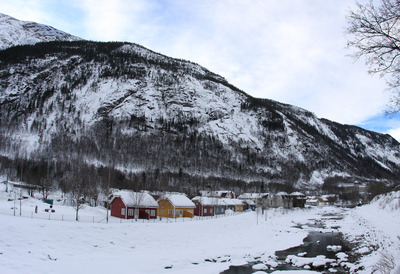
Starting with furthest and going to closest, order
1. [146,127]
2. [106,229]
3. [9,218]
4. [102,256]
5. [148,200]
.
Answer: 1. [146,127]
2. [148,200]
3. [106,229]
4. [9,218]
5. [102,256]

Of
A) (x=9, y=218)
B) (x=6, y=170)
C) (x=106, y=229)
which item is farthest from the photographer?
(x=6, y=170)

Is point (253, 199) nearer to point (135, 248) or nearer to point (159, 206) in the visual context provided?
point (159, 206)

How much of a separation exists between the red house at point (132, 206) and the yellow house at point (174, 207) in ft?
19.5

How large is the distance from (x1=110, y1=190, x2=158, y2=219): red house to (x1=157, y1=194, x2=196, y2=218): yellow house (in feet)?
19.5

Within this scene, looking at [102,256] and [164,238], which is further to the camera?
[164,238]

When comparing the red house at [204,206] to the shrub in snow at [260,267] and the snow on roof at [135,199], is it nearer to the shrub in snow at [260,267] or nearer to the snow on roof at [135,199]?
the snow on roof at [135,199]

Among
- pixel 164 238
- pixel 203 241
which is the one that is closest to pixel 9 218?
pixel 164 238

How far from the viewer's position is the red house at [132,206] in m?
47.0

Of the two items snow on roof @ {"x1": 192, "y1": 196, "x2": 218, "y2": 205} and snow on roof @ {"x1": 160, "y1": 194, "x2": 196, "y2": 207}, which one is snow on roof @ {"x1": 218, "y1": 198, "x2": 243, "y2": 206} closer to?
snow on roof @ {"x1": 192, "y1": 196, "x2": 218, "y2": 205}

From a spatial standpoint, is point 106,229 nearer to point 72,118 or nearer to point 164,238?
point 164,238

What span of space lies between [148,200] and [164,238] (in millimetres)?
16520

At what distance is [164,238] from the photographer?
34.0m

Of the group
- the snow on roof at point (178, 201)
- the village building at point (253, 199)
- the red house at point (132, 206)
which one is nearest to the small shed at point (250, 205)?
the village building at point (253, 199)

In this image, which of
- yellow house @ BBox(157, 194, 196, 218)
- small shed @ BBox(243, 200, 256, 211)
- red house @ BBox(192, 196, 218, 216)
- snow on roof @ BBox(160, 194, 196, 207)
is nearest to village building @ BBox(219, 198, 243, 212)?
small shed @ BBox(243, 200, 256, 211)
